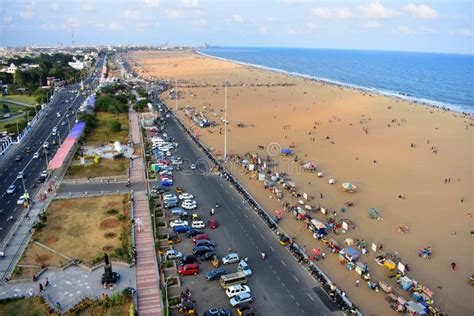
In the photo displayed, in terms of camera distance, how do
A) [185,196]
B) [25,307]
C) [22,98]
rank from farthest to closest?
[22,98] → [185,196] → [25,307]

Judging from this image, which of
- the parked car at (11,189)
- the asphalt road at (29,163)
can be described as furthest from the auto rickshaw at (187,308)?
the parked car at (11,189)

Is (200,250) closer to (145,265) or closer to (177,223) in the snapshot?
(145,265)

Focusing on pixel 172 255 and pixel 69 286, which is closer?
pixel 69 286

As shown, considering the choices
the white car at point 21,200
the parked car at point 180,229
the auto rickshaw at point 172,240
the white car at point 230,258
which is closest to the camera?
the white car at point 230,258

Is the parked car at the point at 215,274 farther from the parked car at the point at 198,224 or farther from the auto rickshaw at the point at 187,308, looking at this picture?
the parked car at the point at 198,224

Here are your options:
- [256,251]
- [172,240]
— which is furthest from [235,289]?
[172,240]

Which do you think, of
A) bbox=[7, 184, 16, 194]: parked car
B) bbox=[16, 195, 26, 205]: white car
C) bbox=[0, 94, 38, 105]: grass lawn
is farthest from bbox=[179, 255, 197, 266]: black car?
bbox=[0, 94, 38, 105]: grass lawn

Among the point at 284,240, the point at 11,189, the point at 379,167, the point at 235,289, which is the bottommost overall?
the point at 235,289
